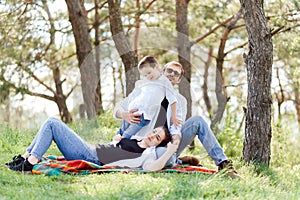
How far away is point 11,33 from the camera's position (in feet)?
31.2

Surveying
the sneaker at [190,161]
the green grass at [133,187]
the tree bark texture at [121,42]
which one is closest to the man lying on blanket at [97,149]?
the green grass at [133,187]

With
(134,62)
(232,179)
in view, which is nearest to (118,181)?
(232,179)

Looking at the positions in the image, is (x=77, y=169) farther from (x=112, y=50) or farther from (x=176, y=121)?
(x=112, y=50)

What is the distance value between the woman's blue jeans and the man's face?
779mm

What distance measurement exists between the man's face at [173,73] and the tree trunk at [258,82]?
→ 0.94 m

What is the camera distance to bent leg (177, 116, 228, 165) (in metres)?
3.74

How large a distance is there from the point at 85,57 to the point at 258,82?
387cm

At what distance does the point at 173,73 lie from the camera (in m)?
4.00

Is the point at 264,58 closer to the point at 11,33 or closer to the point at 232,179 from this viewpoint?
the point at 232,179

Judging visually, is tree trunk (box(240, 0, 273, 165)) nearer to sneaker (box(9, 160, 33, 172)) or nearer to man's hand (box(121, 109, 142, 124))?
man's hand (box(121, 109, 142, 124))

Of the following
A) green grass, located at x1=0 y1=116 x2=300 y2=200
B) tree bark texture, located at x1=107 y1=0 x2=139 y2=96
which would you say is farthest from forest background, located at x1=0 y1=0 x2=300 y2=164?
green grass, located at x1=0 y1=116 x2=300 y2=200

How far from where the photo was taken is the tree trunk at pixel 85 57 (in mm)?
7727

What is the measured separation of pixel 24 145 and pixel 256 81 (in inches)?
90.4

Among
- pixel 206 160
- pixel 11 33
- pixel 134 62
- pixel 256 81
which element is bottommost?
pixel 206 160
